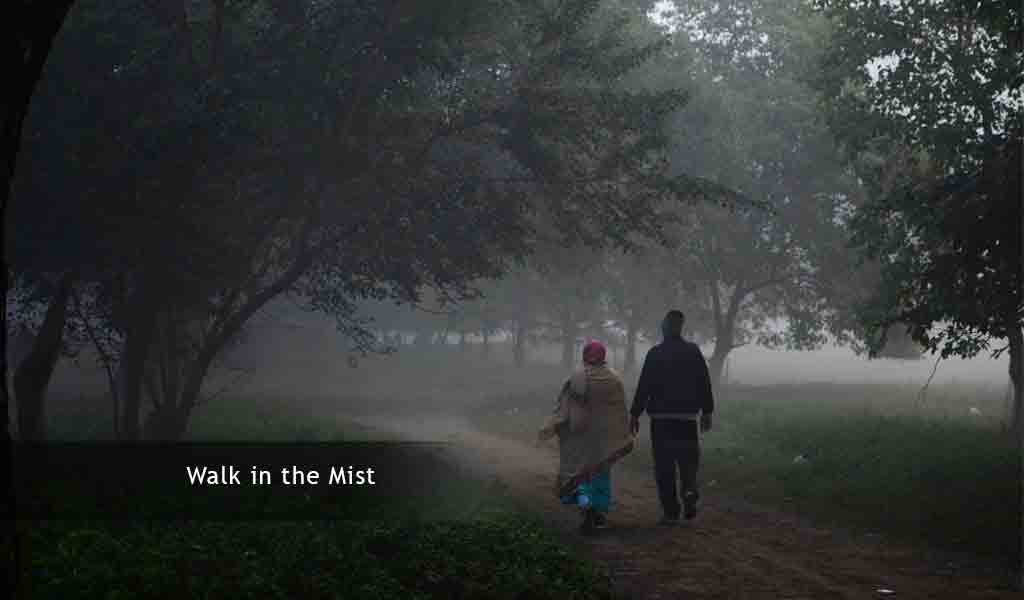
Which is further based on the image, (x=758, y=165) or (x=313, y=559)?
(x=758, y=165)

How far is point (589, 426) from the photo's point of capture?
1159 cm

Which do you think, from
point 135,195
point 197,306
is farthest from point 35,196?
point 197,306

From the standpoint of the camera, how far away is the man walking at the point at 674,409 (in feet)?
38.7

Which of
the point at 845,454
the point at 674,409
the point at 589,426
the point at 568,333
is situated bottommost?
the point at 845,454

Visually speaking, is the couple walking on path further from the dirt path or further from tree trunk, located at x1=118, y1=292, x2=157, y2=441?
tree trunk, located at x1=118, y1=292, x2=157, y2=441

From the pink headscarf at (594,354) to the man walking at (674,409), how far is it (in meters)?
0.53

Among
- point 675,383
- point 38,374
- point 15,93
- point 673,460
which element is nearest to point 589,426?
point 673,460

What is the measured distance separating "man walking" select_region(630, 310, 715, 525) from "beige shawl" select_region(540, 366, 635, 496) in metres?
0.27

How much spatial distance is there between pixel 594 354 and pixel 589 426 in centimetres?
86

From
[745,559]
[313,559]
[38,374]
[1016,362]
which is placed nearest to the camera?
[313,559]

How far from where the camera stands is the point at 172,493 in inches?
476

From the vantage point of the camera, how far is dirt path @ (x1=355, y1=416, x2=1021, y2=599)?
8164mm

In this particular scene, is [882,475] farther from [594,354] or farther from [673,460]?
[594,354]

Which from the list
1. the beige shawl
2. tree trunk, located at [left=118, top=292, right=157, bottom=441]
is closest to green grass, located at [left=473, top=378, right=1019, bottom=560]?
the beige shawl
